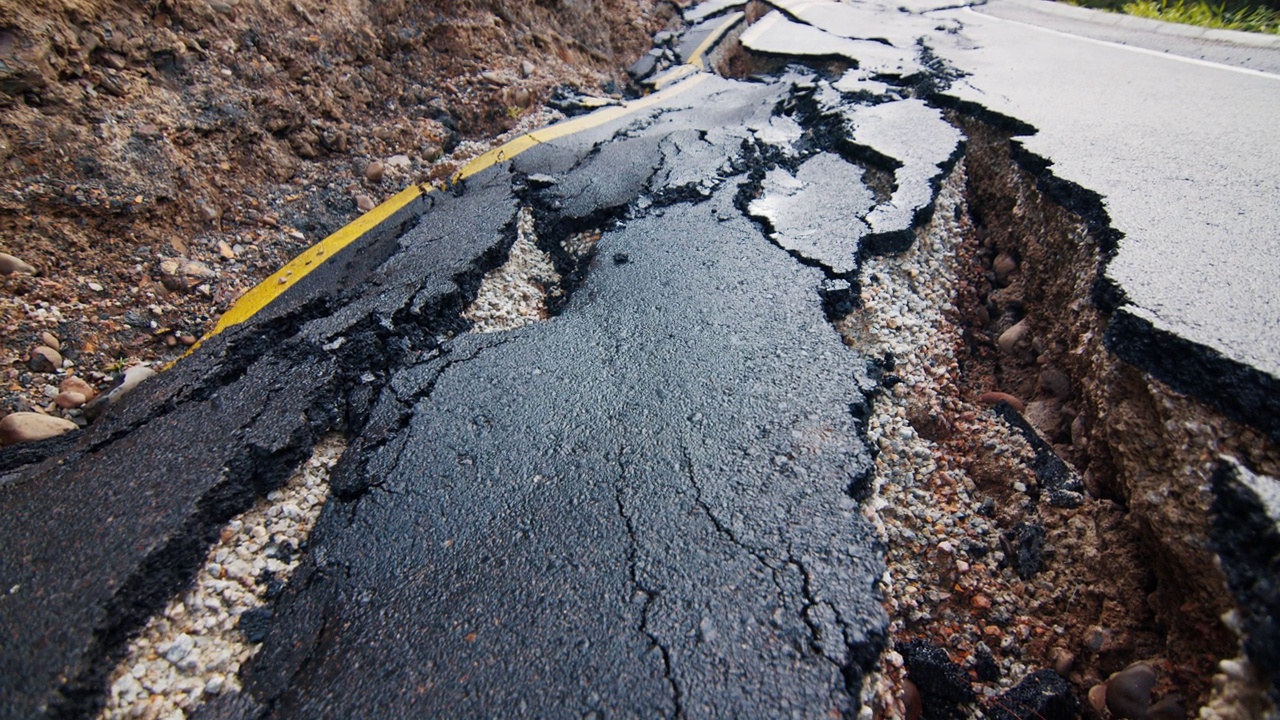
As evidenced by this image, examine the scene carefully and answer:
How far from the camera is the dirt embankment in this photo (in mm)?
2646

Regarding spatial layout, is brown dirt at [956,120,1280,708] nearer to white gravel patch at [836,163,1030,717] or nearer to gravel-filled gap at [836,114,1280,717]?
gravel-filled gap at [836,114,1280,717]

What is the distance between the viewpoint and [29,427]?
7.18 feet

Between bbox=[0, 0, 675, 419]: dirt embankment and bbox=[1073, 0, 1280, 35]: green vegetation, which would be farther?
bbox=[1073, 0, 1280, 35]: green vegetation

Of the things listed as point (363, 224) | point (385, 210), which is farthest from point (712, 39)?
point (363, 224)

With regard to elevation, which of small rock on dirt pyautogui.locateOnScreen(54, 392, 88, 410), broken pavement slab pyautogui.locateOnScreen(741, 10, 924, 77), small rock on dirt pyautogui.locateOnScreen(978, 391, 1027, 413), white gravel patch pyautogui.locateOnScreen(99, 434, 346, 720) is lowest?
white gravel patch pyautogui.locateOnScreen(99, 434, 346, 720)

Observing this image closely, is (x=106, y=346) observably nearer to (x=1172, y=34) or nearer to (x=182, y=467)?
(x=182, y=467)

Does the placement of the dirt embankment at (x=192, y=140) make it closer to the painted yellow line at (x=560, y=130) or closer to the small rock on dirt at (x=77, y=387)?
the small rock on dirt at (x=77, y=387)

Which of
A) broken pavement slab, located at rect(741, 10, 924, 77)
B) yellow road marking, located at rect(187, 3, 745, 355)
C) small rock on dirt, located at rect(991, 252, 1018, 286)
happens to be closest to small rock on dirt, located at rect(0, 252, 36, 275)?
yellow road marking, located at rect(187, 3, 745, 355)

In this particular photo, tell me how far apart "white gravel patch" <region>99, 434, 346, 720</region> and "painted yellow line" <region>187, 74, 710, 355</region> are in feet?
4.73

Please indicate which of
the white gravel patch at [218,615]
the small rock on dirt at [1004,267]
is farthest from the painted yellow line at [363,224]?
the small rock on dirt at [1004,267]

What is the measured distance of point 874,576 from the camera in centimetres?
155

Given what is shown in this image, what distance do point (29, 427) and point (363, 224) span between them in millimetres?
1800

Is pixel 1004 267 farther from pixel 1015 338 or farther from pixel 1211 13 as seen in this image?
pixel 1211 13

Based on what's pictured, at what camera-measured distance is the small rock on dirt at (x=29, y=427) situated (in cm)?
216
